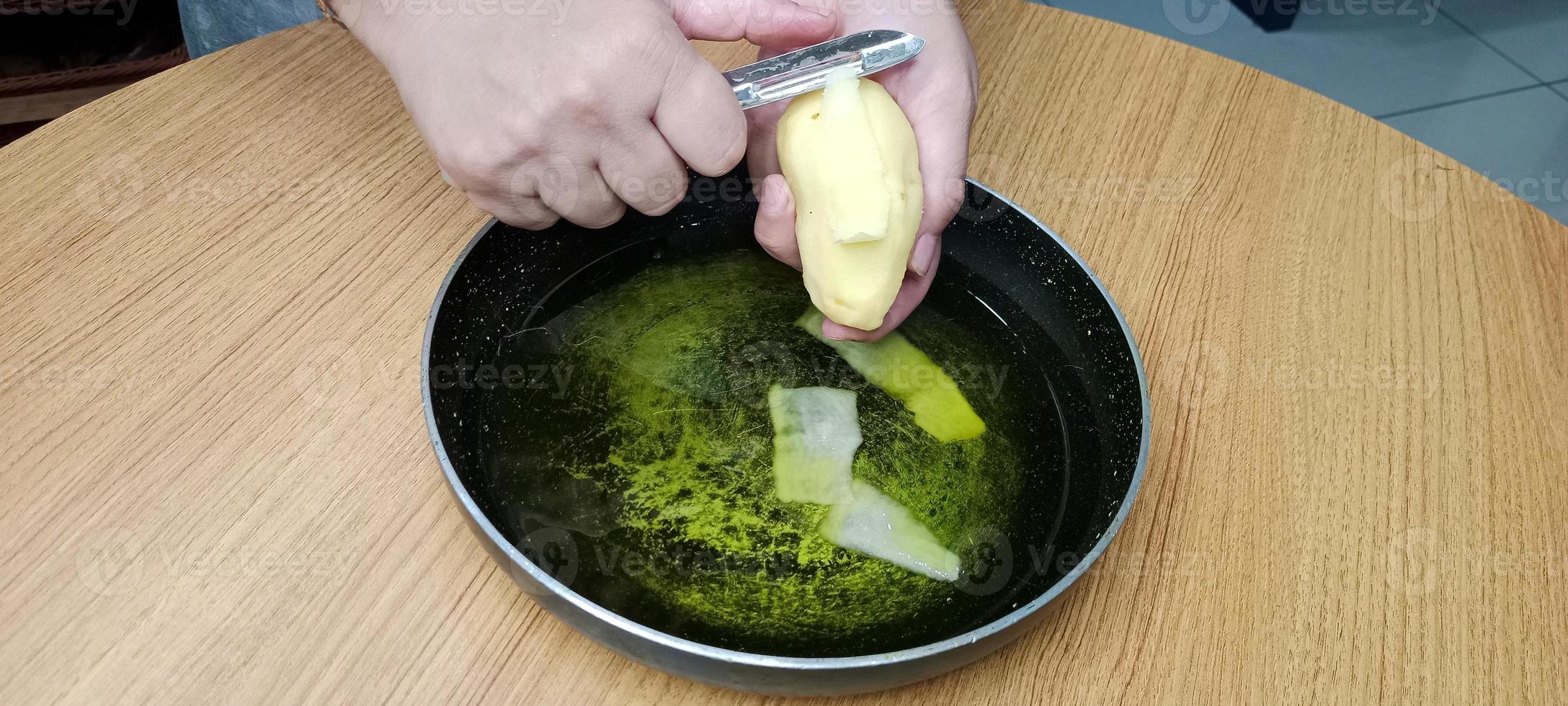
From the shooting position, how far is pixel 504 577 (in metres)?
0.58

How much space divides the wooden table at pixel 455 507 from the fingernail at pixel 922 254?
20 cm

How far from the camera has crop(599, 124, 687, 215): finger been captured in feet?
2.11

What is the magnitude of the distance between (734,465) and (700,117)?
23 cm

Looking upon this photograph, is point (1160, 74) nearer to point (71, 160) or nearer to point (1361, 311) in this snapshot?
point (1361, 311)

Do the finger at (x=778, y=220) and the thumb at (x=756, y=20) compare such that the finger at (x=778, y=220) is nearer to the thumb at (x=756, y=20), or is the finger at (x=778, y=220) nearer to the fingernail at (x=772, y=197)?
the fingernail at (x=772, y=197)

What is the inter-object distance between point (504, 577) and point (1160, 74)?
80cm

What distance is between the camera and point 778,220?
69 cm

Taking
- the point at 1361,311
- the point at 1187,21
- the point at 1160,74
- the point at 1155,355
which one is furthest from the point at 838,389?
the point at 1187,21
